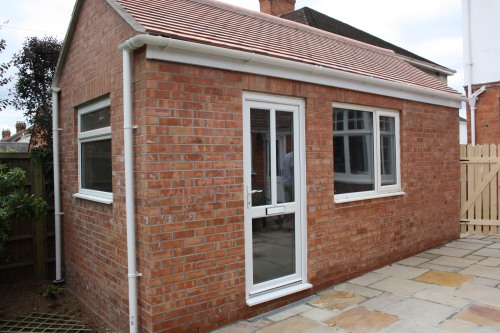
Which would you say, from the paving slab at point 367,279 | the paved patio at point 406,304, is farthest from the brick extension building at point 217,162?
the paved patio at point 406,304

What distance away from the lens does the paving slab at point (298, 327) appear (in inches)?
146

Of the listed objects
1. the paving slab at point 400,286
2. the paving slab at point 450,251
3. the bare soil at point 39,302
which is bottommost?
the bare soil at point 39,302

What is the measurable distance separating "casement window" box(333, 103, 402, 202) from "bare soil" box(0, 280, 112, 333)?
3318mm

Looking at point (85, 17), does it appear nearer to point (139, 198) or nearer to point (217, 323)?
point (139, 198)

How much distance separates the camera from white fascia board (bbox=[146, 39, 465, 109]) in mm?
3482

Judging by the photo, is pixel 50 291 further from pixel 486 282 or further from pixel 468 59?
pixel 468 59

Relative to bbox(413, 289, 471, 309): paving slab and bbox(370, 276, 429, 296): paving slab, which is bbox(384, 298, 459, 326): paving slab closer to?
bbox(413, 289, 471, 309): paving slab

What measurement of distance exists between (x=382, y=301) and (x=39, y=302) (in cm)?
422

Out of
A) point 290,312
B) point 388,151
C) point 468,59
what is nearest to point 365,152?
point 388,151

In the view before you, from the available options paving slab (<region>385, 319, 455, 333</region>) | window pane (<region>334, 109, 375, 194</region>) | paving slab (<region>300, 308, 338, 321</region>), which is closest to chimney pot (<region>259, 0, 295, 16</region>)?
window pane (<region>334, 109, 375, 194</region>)

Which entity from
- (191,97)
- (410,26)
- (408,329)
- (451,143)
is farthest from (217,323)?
(410,26)

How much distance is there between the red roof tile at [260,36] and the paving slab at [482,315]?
3.16 metres

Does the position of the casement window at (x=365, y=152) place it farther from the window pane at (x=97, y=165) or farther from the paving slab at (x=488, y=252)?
the window pane at (x=97, y=165)

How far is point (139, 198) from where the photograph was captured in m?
3.48
